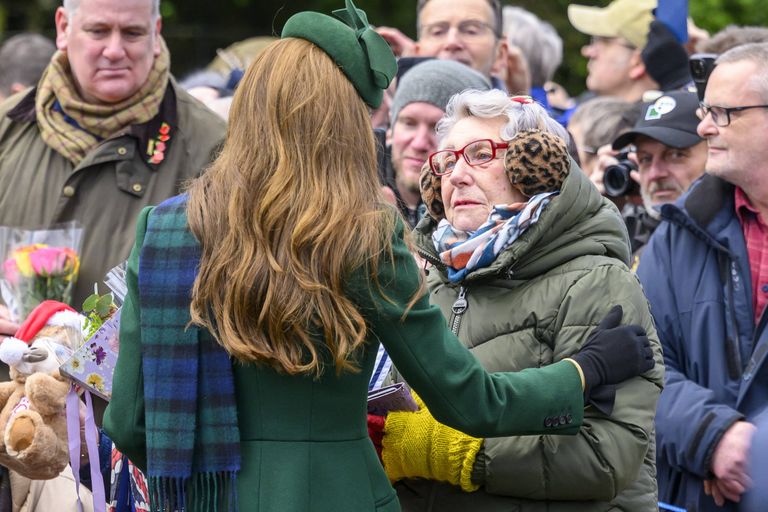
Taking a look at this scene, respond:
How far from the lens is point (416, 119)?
5016 mm

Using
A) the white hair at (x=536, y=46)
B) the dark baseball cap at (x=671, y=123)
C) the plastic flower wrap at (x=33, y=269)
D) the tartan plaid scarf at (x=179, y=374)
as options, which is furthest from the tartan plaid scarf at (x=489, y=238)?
the white hair at (x=536, y=46)

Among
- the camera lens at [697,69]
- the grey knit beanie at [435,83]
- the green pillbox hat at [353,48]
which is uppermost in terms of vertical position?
the green pillbox hat at [353,48]

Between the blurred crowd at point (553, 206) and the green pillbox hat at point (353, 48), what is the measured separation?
232 mm

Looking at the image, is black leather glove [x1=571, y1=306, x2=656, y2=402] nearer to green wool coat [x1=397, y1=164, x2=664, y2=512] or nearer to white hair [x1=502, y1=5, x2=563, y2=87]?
green wool coat [x1=397, y1=164, x2=664, y2=512]

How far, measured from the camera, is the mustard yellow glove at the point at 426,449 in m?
3.13

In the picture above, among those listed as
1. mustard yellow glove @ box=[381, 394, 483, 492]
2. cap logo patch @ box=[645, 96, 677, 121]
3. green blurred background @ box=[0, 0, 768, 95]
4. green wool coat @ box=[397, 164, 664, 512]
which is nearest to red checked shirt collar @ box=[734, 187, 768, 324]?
cap logo patch @ box=[645, 96, 677, 121]

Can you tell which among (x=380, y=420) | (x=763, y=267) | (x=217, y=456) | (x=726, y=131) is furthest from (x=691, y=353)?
(x=217, y=456)

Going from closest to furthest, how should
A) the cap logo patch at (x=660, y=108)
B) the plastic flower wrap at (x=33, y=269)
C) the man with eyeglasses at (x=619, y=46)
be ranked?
the plastic flower wrap at (x=33, y=269) → the cap logo patch at (x=660, y=108) → the man with eyeglasses at (x=619, y=46)

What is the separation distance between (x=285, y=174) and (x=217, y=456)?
66cm

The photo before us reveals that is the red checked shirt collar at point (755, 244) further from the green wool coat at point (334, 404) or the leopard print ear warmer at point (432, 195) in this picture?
the green wool coat at point (334, 404)

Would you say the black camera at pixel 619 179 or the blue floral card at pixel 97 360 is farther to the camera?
the black camera at pixel 619 179

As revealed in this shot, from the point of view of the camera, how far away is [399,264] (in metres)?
2.67

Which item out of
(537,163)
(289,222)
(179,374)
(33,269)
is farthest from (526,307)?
(33,269)

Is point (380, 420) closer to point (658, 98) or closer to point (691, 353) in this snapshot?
point (691, 353)
